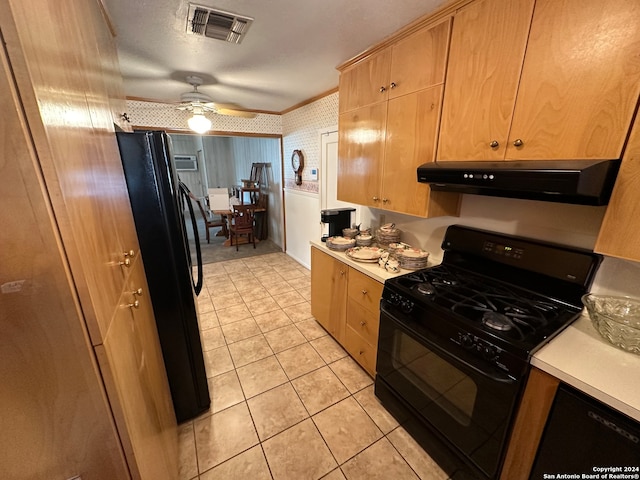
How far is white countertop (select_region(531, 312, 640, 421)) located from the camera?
80 centimetres

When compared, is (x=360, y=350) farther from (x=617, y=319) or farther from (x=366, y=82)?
(x=366, y=82)

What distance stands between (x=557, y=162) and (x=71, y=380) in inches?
67.2

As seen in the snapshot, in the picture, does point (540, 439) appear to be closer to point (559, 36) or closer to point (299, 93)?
point (559, 36)

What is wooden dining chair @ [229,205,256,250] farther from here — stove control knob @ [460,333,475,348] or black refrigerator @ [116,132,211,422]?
stove control knob @ [460,333,475,348]

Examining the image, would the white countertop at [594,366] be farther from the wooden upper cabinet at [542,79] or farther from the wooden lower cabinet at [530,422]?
the wooden upper cabinet at [542,79]

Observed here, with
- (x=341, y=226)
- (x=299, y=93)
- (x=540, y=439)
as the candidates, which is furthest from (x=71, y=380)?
(x=299, y=93)

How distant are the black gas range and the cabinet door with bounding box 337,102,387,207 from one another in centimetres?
69

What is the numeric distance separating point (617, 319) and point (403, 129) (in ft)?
4.53

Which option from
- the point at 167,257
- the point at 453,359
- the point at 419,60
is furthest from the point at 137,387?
the point at 419,60

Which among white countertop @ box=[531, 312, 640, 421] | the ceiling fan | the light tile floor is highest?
the ceiling fan

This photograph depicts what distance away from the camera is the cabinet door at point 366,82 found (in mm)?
1734

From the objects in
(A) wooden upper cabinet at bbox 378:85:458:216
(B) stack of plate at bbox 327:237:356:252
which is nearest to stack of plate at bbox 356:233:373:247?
(B) stack of plate at bbox 327:237:356:252

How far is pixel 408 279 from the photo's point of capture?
1554 millimetres

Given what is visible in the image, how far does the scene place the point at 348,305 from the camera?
2057 millimetres
